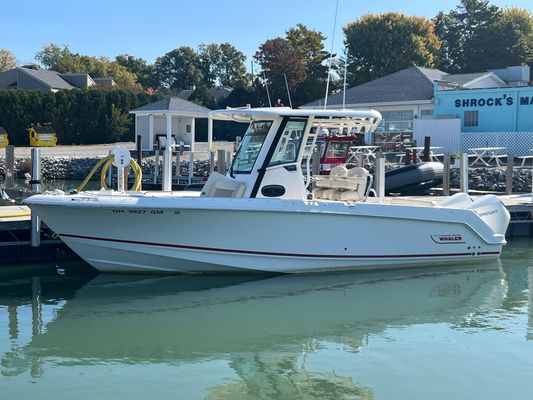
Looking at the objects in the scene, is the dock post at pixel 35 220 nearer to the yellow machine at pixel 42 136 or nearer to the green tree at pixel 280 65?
the yellow machine at pixel 42 136

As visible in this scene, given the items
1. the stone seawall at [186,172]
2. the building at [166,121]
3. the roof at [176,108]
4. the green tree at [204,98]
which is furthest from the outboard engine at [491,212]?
the green tree at [204,98]

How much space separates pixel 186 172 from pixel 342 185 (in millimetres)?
17875

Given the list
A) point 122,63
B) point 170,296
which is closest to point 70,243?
point 170,296

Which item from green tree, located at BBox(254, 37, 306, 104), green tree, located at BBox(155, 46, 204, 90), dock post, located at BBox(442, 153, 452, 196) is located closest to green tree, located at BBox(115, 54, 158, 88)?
green tree, located at BBox(155, 46, 204, 90)

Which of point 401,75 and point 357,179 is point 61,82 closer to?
point 401,75

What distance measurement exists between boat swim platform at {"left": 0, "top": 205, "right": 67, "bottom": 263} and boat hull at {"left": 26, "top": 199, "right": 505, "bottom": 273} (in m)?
1.58

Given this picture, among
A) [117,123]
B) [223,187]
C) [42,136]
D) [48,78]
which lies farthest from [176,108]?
[48,78]

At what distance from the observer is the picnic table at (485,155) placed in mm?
25422

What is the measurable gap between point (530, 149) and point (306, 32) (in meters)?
25.1

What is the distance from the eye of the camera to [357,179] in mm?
11633

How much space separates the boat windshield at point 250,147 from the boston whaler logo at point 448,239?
3.25 m

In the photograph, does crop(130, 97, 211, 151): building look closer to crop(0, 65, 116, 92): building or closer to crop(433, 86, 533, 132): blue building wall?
crop(433, 86, 533, 132): blue building wall

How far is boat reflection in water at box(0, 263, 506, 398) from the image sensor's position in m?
7.45

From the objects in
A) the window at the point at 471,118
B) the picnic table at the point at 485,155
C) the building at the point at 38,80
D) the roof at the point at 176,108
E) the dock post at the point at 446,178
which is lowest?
the dock post at the point at 446,178
